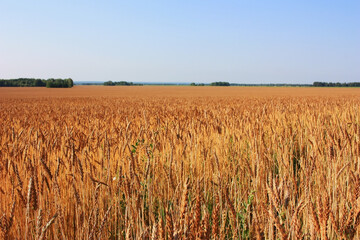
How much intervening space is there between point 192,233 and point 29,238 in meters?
1.15

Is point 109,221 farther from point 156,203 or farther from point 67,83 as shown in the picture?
point 67,83

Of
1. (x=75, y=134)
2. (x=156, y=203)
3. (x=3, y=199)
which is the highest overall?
(x=75, y=134)

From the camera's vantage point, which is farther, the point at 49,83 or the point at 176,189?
the point at 49,83

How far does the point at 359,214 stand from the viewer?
802 mm

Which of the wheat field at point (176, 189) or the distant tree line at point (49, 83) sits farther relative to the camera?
the distant tree line at point (49, 83)

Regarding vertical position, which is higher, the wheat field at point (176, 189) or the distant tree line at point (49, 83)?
the distant tree line at point (49, 83)

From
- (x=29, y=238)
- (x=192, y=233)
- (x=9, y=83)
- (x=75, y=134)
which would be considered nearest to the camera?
(x=192, y=233)

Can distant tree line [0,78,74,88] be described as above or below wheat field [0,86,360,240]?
above

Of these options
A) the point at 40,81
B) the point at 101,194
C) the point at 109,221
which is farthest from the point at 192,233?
the point at 40,81

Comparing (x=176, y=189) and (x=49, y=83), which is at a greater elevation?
(x=49, y=83)

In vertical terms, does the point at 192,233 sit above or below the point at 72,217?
above

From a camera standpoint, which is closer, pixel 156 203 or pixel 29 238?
pixel 29 238

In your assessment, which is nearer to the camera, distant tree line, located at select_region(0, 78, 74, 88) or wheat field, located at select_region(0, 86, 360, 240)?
wheat field, located at select_region(0, 86, 360, 240)

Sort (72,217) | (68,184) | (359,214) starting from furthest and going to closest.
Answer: (68,184) < (72,217) < (359,214)
